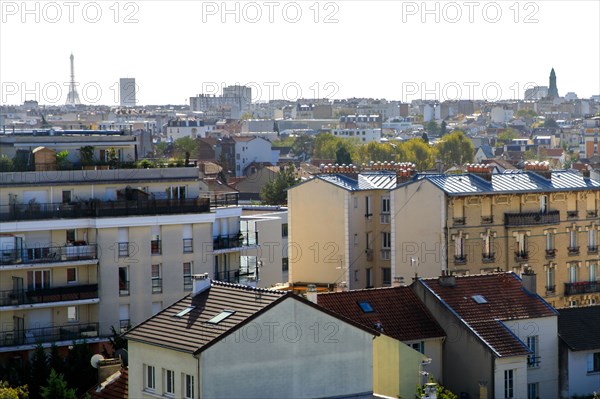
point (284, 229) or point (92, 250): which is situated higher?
point (92, 250)

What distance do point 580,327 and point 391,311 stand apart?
530cm

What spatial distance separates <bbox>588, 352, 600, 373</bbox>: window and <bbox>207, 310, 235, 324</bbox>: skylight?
37.5ft

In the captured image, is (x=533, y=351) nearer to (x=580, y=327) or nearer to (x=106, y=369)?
(x=580, y=327)

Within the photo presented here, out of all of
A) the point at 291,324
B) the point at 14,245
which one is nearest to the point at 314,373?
the point at 291,324

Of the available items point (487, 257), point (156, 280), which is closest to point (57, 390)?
point (156, 280)

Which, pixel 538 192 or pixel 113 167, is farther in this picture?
pixel 538 192

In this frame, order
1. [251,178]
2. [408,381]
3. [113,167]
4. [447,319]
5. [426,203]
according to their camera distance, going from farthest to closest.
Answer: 1. [251,178]
2. [426,203]
3. [113,167]
4. [447,319]
5. [408,381]

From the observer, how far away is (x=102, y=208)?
135 feet

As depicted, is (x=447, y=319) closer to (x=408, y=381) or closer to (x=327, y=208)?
(x=408, y=381)

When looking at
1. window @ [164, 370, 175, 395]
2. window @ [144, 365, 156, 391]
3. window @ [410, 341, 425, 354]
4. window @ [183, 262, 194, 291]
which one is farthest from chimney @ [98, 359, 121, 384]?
window @ [183, 262, 194, 291]

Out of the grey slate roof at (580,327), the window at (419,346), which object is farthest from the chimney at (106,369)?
the grey slate roof at (580,327)

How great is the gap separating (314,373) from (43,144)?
61.5ft

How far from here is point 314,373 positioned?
2806cm

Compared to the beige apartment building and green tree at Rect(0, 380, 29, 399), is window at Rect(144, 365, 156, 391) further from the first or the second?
the beige apartment building
